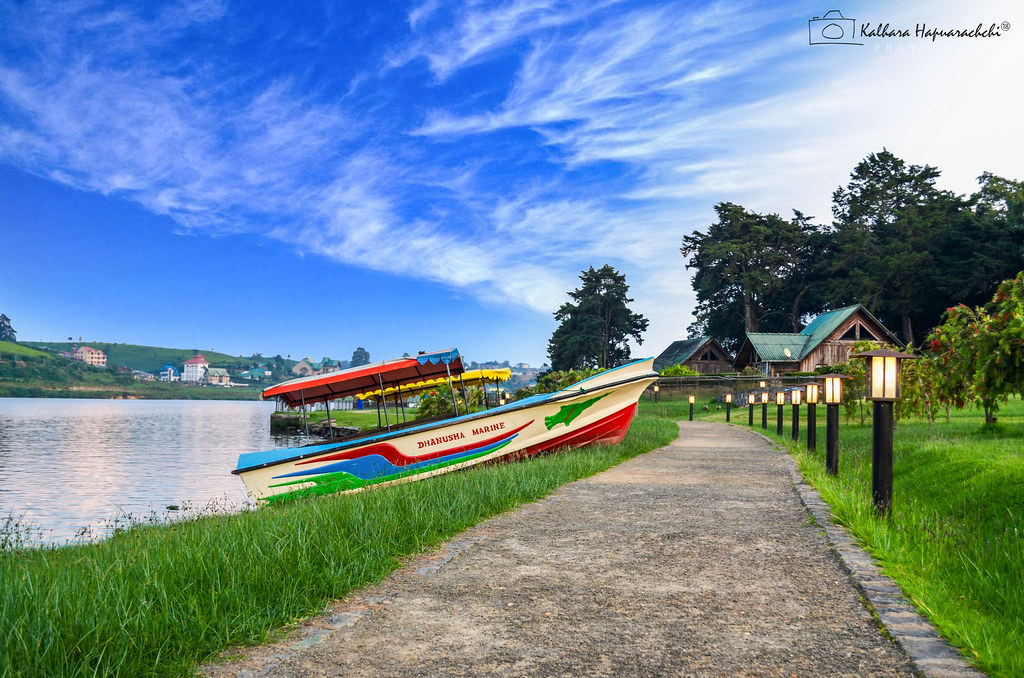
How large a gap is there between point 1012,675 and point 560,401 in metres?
11.2

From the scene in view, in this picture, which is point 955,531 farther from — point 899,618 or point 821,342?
point 821,342

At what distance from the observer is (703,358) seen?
194ft

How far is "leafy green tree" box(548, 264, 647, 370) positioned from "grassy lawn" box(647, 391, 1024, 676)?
55.7 meters

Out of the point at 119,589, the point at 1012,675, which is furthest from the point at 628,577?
the point at 119,589

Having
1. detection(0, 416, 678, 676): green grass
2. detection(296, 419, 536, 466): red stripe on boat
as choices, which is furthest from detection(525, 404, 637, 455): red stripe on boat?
detection(0, 416, 678, 676): green grass

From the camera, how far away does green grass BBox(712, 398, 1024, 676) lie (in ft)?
13.3

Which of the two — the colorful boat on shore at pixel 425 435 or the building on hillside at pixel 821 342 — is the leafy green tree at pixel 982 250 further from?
the colorful boat on shore at pixel 425 435

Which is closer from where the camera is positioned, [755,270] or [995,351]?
[995,351]

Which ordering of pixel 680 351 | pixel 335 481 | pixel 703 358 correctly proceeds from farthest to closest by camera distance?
pixel 680 351
pixel 703 358
pixel 335 481

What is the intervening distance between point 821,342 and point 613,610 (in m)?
50.9

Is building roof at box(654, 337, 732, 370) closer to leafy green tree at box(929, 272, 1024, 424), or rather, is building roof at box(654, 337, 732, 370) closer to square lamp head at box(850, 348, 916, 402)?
leafy green tree at box(929, 272, 1024, 424)

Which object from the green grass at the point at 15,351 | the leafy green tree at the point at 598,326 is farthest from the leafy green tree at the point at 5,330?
the leafy green tree at the point at 598,326

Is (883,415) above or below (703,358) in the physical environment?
below

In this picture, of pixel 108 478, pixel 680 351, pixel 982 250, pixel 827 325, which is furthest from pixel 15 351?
pixel 982 250
